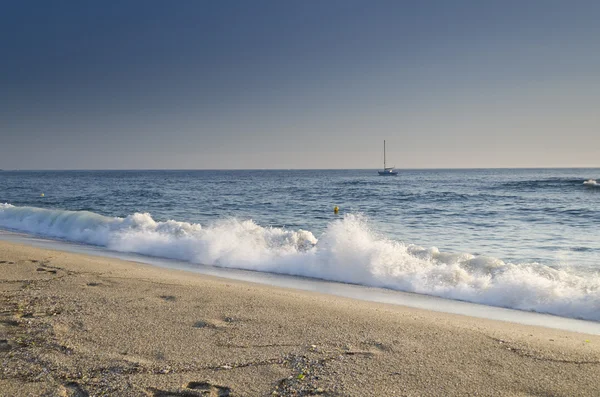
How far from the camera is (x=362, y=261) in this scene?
29.4ft

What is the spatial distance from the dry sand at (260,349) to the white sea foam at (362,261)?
1595 mm

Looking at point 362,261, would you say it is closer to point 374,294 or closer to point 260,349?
point 374,294

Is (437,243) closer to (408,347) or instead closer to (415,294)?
(415,294)

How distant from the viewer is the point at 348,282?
27.9 feet

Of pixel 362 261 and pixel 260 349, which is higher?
pixel 260 349

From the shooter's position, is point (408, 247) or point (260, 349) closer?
point (260, 349)

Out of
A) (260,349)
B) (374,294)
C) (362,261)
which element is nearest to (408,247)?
(362,261)

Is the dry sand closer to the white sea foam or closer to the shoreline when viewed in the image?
the shoreline

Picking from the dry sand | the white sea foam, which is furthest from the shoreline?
the dry sand

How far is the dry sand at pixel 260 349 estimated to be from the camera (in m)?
3.43

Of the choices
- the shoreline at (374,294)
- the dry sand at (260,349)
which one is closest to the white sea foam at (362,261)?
the shoreline at (374,294)

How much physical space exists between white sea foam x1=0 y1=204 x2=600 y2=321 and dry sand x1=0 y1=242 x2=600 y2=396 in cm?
159

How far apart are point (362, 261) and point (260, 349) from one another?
512 centimetres

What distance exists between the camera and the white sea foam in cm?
698
